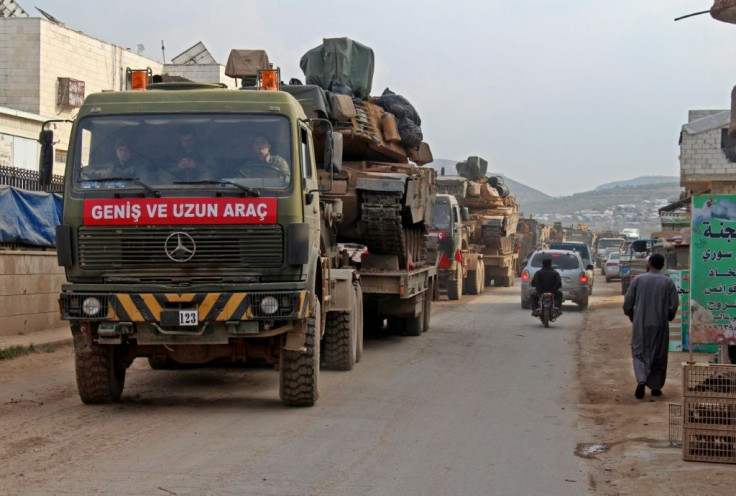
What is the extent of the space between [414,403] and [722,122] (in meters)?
29.1

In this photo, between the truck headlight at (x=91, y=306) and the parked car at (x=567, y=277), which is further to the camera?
the parked car at (x=567, y=277)


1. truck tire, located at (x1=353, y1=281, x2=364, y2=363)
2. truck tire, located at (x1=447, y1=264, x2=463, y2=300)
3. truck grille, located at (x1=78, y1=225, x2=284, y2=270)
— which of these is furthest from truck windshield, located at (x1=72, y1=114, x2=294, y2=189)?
truck tire, located at (x1=447, y1=264, x2=463, y2=300)

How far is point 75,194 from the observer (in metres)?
9.48

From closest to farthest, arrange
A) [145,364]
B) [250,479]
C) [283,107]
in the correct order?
1. [250,479]
2. [283,107]
3. [145,364]

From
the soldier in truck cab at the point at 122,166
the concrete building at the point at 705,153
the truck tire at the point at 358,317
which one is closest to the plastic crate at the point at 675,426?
the truck tire at the point at 358,317

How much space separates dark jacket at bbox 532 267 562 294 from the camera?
20.8 metres

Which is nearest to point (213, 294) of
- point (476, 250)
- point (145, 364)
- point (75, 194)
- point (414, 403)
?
point (75, 194)

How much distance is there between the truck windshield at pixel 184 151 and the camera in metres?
9.55

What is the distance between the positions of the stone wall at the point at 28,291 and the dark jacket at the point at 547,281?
920 cm

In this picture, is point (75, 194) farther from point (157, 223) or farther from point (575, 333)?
point (575, 333)

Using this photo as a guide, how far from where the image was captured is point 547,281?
68.1ft

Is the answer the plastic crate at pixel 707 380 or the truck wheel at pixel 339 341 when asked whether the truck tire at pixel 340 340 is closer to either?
the truck wheel at pixel 339 341

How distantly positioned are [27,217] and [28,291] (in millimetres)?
1386

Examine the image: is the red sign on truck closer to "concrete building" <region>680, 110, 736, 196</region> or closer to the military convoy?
the military convoy
